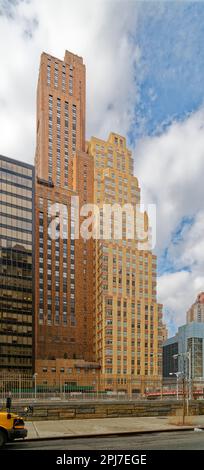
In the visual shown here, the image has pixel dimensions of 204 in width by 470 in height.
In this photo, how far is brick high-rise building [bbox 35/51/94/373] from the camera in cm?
14438

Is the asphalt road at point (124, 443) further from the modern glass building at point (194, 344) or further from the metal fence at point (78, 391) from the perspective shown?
the modern glass building at point (194, 344)

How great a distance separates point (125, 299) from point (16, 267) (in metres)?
34.9

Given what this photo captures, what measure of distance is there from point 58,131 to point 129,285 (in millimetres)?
60918

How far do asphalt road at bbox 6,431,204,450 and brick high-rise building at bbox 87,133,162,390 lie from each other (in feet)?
379

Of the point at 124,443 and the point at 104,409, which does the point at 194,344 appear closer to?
the point at 104,409

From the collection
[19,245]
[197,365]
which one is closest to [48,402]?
[19,245]

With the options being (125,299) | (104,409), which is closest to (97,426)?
(104,409)

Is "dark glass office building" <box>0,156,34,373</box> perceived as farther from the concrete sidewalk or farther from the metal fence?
the concrete sidewalk

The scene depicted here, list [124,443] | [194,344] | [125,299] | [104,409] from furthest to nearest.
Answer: [194,344]
[125,299]
[104,409]
[124,443]

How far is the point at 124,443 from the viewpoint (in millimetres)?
17156

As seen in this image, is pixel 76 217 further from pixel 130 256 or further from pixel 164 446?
pixel 164 446

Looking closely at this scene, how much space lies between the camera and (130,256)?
5738 inches

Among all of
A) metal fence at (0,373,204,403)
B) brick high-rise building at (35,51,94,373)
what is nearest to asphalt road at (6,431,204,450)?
metal fence at (0,373,204,403)

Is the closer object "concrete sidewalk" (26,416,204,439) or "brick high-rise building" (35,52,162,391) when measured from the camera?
"concrete sidewalk" (26,416,204,439)
